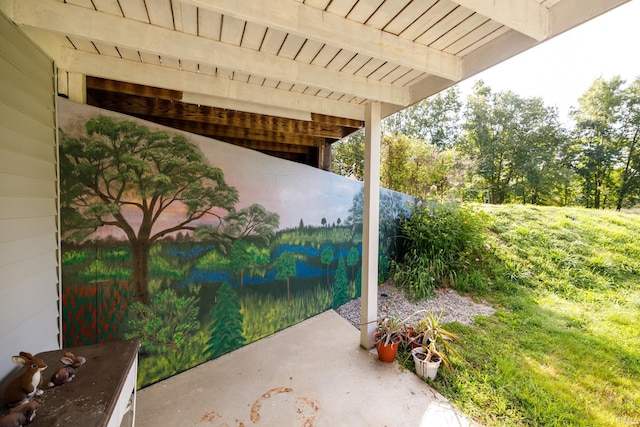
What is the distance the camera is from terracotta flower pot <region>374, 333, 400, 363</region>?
284 centimetres

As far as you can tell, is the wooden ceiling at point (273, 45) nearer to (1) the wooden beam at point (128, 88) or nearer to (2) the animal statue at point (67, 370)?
(1) the wooden beam at point (128, 88)

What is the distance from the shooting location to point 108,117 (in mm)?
2279

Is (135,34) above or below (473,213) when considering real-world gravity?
above

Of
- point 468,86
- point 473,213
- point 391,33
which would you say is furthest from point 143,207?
point 468,86

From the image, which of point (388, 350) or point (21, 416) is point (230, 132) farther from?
point (388, 350)

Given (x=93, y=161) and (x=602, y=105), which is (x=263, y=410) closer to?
(x=93, y=161)

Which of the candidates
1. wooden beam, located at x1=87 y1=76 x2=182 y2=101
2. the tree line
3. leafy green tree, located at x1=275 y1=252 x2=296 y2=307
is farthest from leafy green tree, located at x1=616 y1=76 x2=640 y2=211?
wooden beam, located at x1=87 y1=76 x2=182 y2=101

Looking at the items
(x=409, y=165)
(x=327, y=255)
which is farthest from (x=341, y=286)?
(x=409, y=165)

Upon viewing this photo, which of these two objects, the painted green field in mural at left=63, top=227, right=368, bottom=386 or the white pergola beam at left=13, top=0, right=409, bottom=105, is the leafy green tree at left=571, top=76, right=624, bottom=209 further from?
the white pergola beam at left=13, top=0, right=409, bottom=105

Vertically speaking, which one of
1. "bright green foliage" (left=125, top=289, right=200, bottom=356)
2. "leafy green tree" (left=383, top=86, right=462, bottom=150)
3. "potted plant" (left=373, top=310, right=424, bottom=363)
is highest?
"leafy green tree" (left=383, top=86, right=462, bottom=150)

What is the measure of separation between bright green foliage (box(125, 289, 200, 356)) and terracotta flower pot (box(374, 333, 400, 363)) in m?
2.03

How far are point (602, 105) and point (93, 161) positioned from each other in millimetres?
19623

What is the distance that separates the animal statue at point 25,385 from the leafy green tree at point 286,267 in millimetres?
2442

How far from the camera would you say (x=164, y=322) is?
2590mm
